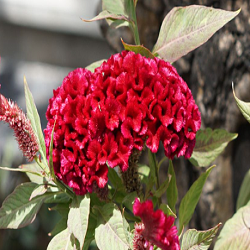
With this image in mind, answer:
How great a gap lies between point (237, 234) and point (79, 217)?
0.96ft

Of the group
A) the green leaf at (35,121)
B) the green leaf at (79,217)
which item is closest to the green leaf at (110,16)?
the green leaf at (35,121)

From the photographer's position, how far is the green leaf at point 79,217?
539 mm

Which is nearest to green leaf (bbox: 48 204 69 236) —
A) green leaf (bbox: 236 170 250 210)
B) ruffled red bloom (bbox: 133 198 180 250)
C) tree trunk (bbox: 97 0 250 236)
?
ruffled red bloom (bbox: 133 198 180 250)

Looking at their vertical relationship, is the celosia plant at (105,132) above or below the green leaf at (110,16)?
below

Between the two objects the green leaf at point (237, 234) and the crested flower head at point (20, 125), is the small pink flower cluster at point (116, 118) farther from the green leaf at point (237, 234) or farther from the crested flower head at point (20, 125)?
the green leaf at point (237, 234)

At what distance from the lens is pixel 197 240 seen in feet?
1.76

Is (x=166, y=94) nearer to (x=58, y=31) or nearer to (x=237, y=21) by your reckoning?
(x=237, y=21)

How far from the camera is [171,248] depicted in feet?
1.41

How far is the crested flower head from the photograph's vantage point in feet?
1.71

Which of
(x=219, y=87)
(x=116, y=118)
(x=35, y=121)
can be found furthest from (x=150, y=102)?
(x=219, y=87)

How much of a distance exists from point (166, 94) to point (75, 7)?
7.98 ft

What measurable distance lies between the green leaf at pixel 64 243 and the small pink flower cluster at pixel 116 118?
74mm

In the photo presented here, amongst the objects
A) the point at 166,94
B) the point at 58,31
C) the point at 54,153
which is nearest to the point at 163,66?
the point at 166,94

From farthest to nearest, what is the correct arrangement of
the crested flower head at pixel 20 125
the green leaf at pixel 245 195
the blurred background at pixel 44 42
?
the blurred background at pixel 44 42 < the green leaf at pixel 245 195 < the crested flower head at pixel 20 125
